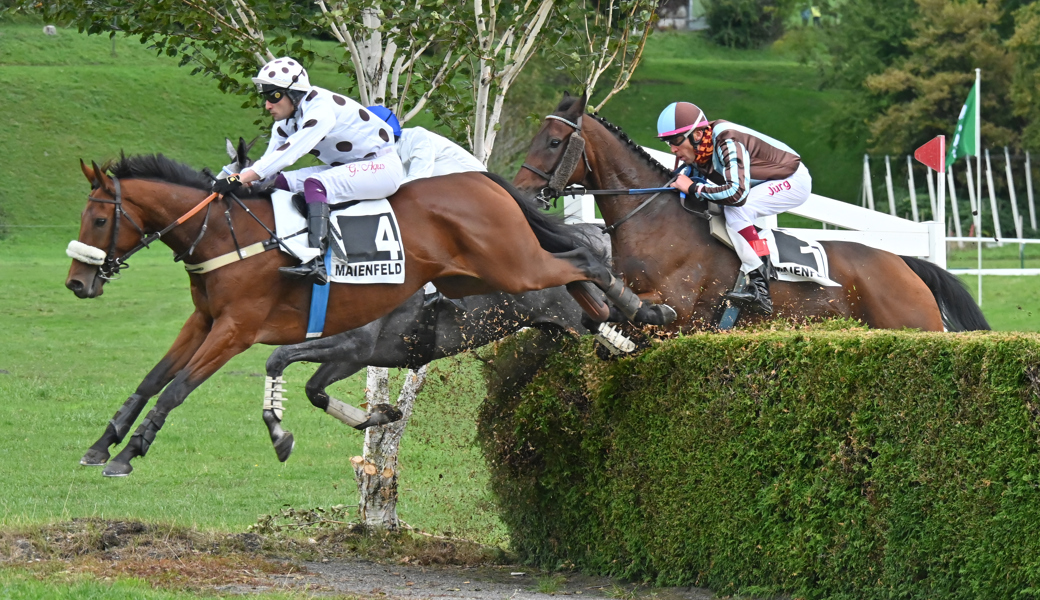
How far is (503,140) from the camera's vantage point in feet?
106

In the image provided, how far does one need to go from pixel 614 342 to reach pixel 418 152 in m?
1.63

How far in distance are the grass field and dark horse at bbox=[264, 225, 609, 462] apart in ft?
0.73

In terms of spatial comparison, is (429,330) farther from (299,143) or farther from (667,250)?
(299,143)

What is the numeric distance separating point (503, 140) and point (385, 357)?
25191 millimetres

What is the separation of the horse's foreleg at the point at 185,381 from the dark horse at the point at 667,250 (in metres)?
2.44

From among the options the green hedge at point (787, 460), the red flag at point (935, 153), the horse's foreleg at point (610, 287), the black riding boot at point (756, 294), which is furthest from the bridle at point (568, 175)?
the red flag at point (935, 153)

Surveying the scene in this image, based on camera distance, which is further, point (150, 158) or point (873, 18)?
point (873, 18)

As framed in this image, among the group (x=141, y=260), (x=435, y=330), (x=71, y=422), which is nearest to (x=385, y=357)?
(x=435, y=330)

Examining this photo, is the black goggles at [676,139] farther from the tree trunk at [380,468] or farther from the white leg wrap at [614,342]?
the tree trunk at [380,468]

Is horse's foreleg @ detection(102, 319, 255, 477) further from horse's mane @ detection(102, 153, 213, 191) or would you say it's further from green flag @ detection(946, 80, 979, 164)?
green flag @ detection(946, 80, 979, 164)

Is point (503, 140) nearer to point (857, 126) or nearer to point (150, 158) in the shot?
point (857, 126)

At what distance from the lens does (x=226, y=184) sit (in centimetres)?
635

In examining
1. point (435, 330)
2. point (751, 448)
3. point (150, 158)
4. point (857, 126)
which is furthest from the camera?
point (857, 126)

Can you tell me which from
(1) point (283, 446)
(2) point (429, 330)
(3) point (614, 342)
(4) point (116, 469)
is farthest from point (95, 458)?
(3) point (614, 342)
